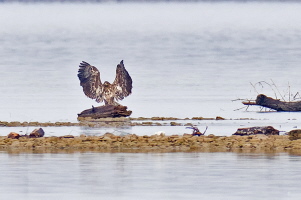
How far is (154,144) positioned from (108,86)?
830cm

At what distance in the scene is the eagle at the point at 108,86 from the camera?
1180 inches

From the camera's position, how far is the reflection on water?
51.2ft

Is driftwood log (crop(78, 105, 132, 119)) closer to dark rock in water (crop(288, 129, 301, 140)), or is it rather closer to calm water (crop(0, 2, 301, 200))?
calm water (crop(0, 2, 301, 200))

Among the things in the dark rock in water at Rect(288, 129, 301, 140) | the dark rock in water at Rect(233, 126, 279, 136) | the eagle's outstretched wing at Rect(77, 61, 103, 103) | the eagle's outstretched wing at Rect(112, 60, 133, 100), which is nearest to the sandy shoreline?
the dark rock in water at Rect(288, 129, 301, 140)

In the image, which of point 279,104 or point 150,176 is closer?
point 150,176

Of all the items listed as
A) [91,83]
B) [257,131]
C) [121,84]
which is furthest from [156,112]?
[257,131]

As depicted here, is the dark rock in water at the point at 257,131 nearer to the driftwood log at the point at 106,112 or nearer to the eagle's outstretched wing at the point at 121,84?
the driftwood log at the point at 106,112

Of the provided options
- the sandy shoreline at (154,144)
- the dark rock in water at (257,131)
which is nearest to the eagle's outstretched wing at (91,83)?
the dark rock in water at (257,131)

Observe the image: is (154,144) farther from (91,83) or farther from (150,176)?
(91,83)

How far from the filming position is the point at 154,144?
2206 cm

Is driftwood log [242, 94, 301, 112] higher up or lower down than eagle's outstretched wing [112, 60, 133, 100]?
lower down

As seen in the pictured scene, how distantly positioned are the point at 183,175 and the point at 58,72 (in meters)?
31.8

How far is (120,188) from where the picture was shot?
16.1m

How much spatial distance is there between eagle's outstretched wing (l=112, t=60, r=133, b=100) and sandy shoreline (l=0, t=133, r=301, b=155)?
7.06 metres
